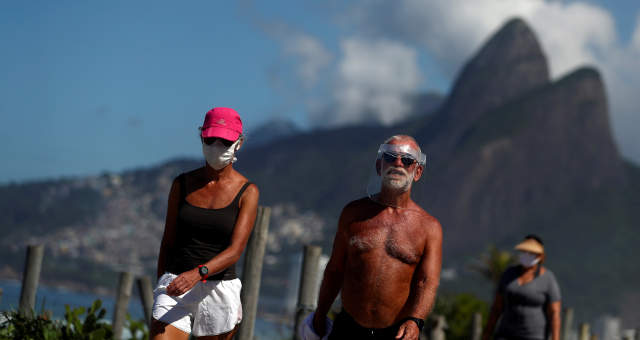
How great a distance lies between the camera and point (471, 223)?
153 meters

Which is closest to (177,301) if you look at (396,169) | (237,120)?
(237,120)

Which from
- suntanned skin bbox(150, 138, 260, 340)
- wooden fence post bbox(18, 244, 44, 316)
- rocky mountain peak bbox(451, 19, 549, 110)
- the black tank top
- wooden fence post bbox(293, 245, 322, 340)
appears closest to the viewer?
suntanned skin bbox(150, 138, 260, 340)

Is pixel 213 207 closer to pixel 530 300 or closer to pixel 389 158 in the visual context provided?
pixel 389 158

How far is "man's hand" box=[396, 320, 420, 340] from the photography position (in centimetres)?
405

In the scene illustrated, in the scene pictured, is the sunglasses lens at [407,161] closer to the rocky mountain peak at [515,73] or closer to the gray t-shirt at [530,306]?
the gray t-shirt at [530,306]

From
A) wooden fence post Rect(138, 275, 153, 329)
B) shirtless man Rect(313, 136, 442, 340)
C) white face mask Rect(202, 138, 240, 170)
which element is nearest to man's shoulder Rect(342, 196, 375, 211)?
shirtless man Rect(313, 136, 442, 340)

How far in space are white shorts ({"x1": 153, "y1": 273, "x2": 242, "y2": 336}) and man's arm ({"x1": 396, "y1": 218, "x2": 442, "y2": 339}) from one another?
3.78 ft

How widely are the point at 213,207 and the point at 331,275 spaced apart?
0.86m

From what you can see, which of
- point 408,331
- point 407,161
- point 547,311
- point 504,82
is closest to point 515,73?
point 504,82

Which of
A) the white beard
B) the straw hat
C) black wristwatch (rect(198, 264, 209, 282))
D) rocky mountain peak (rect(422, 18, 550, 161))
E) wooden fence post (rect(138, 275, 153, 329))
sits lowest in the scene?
black wristwatch (rect(198, 264, 209, 282))

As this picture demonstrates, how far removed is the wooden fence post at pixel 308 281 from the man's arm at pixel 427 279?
114 inches

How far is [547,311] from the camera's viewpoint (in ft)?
26.7

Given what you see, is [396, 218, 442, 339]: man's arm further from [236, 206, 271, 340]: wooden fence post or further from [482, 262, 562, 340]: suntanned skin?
[482, 262, 562, 340]: suntanned skin

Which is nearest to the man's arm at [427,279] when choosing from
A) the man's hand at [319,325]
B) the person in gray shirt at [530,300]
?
the man's hand at [319,325]
